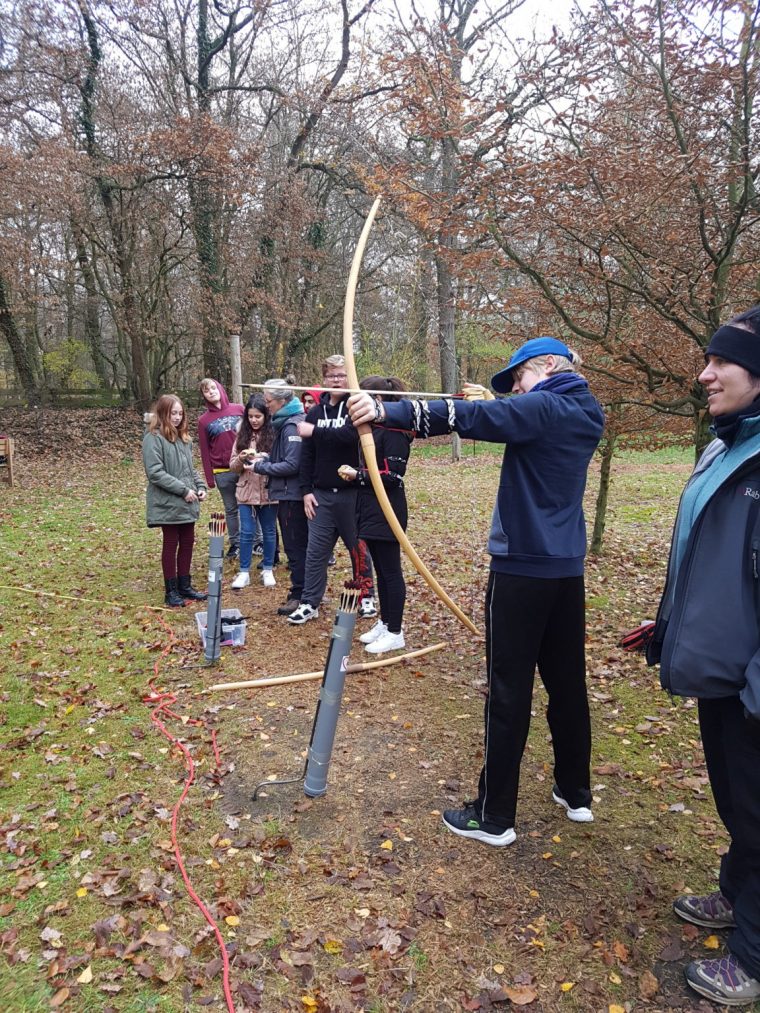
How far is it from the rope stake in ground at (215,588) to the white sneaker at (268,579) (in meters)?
1.70

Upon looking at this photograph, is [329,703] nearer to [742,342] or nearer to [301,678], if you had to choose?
[301,678]

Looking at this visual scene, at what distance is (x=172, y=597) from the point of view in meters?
5.91

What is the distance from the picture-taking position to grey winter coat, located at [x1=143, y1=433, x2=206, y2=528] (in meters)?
5.61

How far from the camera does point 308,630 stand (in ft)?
17.4

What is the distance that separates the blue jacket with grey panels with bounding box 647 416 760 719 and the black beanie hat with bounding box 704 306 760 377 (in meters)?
0.17

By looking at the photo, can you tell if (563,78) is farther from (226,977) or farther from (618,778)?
(226,977)

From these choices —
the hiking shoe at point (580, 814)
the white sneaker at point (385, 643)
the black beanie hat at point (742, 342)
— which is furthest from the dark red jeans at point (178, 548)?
the black beanie hat at point (742, 342)

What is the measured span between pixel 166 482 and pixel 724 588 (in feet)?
14.9

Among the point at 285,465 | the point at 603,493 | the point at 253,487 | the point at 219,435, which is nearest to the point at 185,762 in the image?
the point at 285,465

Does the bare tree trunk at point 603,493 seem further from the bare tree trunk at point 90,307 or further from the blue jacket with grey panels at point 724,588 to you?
the bare tree trunk at point 90,307

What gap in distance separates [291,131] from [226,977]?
808 inches

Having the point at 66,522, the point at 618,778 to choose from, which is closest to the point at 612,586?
the point at 618,778

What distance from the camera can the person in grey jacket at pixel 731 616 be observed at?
1975 millimetres

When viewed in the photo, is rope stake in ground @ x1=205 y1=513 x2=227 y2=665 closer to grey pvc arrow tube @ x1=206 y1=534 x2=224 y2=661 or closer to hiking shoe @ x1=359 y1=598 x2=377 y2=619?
grey pvc arrow tube @ x1=206 y1=534 x2=224 y2=661
